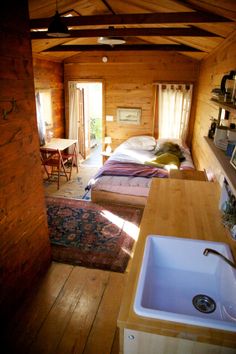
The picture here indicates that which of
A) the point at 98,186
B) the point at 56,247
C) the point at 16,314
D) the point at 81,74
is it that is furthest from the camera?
the point at 81,74

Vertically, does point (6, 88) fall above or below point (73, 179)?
above

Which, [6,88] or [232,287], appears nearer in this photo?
[232,287]

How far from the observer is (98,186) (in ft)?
12.9

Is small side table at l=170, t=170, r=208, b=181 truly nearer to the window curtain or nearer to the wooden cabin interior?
the wooden cabin interior

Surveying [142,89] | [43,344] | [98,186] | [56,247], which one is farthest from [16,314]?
[142,89]

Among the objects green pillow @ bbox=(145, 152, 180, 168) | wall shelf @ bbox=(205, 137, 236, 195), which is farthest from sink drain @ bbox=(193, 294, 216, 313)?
green pillow @ bbox=(145, 152, 180, 168)

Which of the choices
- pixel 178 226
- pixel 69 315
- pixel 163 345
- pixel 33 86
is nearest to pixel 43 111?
pixel 33 86

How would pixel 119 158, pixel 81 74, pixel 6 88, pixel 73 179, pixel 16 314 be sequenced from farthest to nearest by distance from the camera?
1. pixel 81 74
2. pixel 73 179
3. pixel 119 158
4. pixel 16 314
5. pixel 6 88

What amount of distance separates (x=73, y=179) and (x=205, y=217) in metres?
3.92

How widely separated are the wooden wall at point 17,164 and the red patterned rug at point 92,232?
0.68 meters

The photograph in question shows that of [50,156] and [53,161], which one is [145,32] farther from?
[50,156]

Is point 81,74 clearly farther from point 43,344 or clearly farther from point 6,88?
point 43,344

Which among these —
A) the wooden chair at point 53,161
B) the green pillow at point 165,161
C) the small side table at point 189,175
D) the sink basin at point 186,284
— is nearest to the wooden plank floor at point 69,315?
the sink basin at point 186,284

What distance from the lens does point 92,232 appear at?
328 cm
